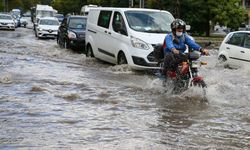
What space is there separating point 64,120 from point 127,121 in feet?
3.06

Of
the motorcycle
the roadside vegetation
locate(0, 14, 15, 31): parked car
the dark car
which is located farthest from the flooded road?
the roadside vegetation

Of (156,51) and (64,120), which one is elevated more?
(156,51)

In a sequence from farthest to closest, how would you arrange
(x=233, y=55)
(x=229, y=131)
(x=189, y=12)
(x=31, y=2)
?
(x=31, y=2), (x=189, y=12), (x=233, y=55), (x=229, y=131)

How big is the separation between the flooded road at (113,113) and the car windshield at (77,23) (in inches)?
335

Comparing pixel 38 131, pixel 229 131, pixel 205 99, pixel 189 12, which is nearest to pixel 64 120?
pixel 38 131

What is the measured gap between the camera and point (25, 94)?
980 cm

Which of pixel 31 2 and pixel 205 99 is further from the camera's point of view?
pixel 31 2

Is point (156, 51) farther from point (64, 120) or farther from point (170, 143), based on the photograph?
point (170, 143)

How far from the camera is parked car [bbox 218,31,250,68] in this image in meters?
15.8

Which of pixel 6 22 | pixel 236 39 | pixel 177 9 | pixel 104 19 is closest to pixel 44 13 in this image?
pixel 6 22

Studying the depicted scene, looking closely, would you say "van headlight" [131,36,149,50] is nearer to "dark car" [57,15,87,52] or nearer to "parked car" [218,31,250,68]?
"parked car" [218,31,250,68]

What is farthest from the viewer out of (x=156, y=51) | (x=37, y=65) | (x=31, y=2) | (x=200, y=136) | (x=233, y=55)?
(x=31, y=2)

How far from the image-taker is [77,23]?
22219 mm

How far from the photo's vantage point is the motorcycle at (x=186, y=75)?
940 cm
